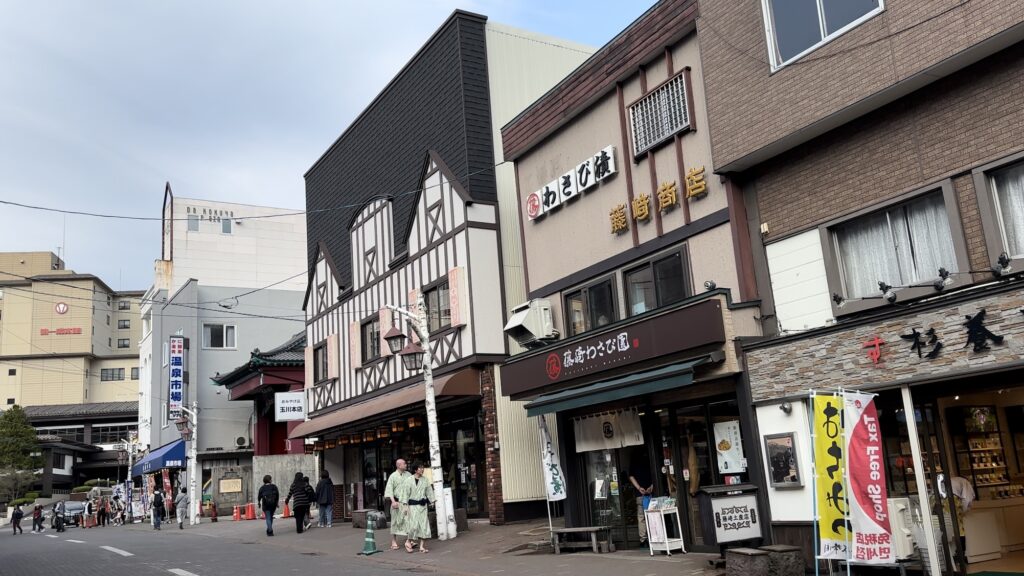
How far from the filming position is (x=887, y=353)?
1047cm

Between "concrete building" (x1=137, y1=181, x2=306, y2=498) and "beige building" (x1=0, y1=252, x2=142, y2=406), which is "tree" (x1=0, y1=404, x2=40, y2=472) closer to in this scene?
"concrete building" (x1=137, y1=181, x2=306, y2=498)

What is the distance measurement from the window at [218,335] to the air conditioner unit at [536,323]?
106 feet

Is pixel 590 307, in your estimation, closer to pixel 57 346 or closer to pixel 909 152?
pixel 909 152

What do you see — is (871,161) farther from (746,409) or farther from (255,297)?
(255,297)

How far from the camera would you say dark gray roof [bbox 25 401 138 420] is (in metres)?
78.7

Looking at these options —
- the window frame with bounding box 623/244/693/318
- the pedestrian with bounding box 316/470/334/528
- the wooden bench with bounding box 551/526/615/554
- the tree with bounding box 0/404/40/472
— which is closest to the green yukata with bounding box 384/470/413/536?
the wooden bench with bounding box 551/526/615/554

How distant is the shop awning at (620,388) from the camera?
12711mm

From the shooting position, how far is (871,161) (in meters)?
11.4

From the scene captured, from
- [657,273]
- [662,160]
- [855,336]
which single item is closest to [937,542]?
[855,336]

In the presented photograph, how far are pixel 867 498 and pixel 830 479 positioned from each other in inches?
17.5

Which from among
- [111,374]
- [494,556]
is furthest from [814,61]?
[111,374]

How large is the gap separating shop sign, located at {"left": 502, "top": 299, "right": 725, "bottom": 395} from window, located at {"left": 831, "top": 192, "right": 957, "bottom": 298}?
6.36 ft

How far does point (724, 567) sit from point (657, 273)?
526 cm

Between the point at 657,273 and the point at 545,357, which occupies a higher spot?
the point at 657,273
